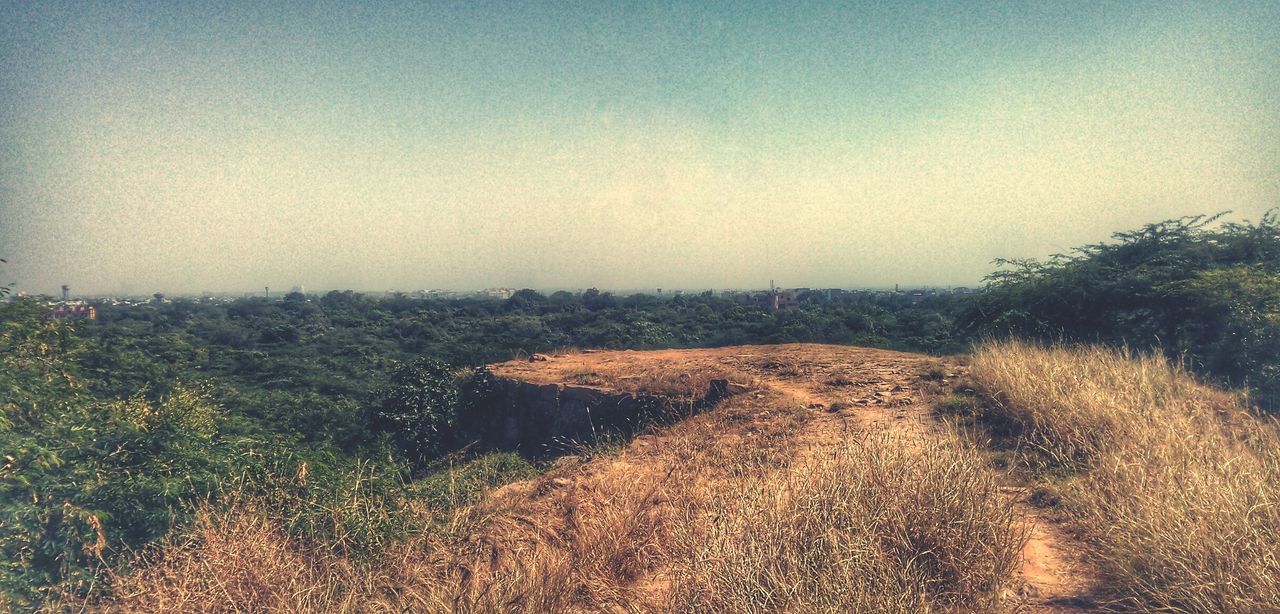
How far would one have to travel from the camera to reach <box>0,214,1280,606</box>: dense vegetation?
3.49 metres

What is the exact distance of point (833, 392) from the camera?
27.3 feet

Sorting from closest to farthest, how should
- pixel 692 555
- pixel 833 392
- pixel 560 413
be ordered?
pixel 692 555, pixel 833 392, pixel 560 413

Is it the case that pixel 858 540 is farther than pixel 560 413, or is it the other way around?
pixel 560 413

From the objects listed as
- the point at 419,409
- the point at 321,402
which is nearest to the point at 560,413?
the point at 419,409

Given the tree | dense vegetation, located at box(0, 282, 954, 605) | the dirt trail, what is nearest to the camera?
the dirt trail

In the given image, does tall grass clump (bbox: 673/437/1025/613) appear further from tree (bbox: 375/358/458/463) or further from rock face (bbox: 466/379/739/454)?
tree (bbox: 375/358/458/463)

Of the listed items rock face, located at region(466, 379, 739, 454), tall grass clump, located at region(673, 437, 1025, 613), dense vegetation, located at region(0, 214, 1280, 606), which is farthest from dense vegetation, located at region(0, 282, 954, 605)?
tall grass clump, located at region(673, 437, 1025, 613)

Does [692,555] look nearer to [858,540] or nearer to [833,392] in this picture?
[858,540]

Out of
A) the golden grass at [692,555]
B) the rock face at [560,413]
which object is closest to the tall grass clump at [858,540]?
the golden grass at [692,555]

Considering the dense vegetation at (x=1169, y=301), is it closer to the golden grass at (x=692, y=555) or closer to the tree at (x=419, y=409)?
the golden grass at (x=692, y=555)

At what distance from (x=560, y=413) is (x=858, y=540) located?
29.7 feet

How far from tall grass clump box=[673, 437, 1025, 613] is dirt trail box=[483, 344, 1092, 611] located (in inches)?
13.5

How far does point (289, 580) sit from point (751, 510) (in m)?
2.65

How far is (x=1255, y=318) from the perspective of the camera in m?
7.61
